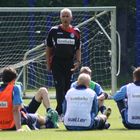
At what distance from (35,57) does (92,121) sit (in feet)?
35.9

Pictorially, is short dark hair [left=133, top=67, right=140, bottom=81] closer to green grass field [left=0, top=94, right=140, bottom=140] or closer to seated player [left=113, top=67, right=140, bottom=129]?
seated player [left=113, top=67, right=140, bottom=129]

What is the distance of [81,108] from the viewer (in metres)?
12.0

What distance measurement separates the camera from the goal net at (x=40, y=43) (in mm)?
22719

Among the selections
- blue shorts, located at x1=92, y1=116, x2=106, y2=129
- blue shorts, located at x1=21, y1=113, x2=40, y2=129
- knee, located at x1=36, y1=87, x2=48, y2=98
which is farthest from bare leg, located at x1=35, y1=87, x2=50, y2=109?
blue shorts, located at x1=92, y1=116, x2=106, y2=129

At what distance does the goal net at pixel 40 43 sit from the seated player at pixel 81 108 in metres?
9.65

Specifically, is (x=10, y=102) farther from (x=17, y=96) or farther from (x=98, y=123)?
(x=98, y=123)

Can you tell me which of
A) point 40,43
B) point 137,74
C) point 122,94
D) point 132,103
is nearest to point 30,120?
point 122,94

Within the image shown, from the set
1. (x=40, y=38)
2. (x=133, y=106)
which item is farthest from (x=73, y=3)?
(x=133, y=106)

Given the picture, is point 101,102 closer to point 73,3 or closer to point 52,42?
point 52,42

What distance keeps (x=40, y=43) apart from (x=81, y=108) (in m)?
12.2

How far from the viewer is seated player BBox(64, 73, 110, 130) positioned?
12000 mm

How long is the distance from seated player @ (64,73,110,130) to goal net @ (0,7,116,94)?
31.7 ft

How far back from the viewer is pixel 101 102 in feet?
45.6

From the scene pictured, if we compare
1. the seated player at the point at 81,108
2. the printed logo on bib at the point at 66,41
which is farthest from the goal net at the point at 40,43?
the seated player at the point at 81,108
